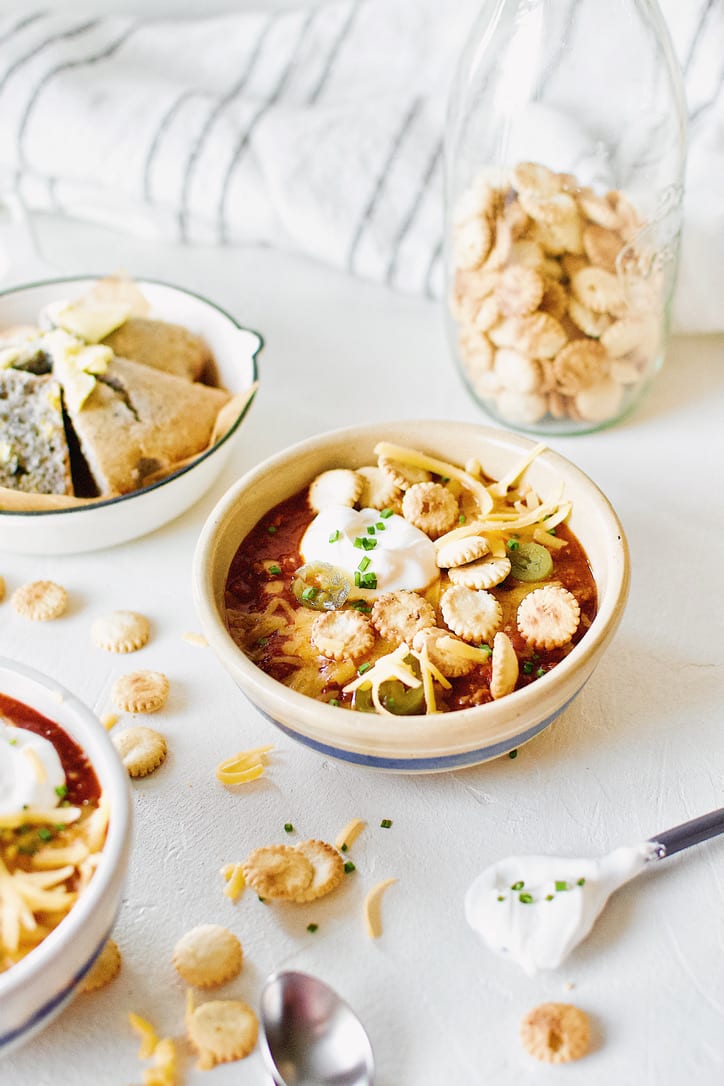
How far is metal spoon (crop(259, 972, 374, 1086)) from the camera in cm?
89

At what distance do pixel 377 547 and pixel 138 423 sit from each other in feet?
1.50

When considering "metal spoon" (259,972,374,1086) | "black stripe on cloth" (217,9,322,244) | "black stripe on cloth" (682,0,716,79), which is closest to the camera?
"metal spoon" (259,972,374,1086)

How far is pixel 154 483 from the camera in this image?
1.44m

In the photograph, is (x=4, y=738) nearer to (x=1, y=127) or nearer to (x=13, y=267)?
(x=13, y=267)

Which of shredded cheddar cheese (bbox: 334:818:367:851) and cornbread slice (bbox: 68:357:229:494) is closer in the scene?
shredded cheddar cheese (bbox: 334:818:367:851)

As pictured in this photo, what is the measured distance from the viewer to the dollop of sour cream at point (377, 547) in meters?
1.17

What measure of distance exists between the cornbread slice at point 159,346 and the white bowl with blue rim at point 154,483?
0.04 meters

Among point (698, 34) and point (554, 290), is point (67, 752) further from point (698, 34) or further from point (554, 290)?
point (698, 34)

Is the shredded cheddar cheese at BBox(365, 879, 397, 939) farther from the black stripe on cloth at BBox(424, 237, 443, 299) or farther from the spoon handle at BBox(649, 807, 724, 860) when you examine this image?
the black stripe on cloth at BBox(424, 237, 443, 299)

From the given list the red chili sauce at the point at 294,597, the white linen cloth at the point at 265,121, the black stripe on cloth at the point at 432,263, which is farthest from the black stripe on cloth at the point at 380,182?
the red chili sauce at the point at 294,597

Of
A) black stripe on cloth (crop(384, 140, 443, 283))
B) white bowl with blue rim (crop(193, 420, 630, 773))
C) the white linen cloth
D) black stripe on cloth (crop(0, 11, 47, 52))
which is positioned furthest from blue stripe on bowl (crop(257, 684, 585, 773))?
black stripe on cloth (crop(0, 11, 47, 52))

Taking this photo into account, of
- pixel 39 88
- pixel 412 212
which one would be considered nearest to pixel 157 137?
pixel 39 88

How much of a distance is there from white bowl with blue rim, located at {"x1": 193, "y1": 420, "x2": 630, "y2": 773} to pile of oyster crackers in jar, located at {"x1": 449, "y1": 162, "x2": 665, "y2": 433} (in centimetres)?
23

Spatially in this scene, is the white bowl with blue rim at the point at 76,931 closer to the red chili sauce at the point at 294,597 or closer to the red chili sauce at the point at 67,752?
the red chili sauce at the point at 67,752
